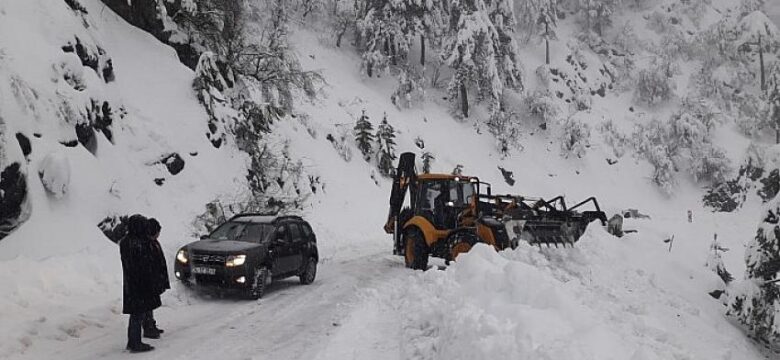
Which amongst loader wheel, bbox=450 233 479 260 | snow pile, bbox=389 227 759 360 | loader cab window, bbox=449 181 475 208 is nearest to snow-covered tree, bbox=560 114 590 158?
snow pile, bbox=389 227 759 360

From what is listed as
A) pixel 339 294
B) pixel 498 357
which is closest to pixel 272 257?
pixel 339 294

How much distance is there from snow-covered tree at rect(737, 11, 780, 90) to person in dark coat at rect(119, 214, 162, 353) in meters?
51.4

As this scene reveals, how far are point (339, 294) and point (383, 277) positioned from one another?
217 cm

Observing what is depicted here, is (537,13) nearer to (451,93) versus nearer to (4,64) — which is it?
(451,93)

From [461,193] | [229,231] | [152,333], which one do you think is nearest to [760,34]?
[461,193]

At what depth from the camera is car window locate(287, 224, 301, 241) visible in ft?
40.6

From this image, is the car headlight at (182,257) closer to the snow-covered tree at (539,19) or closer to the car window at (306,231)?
the car window at (306,231)

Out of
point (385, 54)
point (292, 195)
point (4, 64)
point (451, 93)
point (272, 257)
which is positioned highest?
point (385, 54)

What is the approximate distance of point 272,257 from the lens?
11250mm

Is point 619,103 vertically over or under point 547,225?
over

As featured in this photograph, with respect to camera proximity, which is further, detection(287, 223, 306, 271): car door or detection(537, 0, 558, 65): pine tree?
detection(537, 0, 558, 65): pine tree

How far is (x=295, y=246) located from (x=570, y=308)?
23.5 feet

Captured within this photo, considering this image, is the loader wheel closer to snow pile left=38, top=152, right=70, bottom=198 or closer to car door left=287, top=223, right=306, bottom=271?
car door left=287, top=223, right=306, bottom=271

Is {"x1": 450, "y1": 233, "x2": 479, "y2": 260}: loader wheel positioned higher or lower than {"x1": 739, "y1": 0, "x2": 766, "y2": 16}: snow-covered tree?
lower
